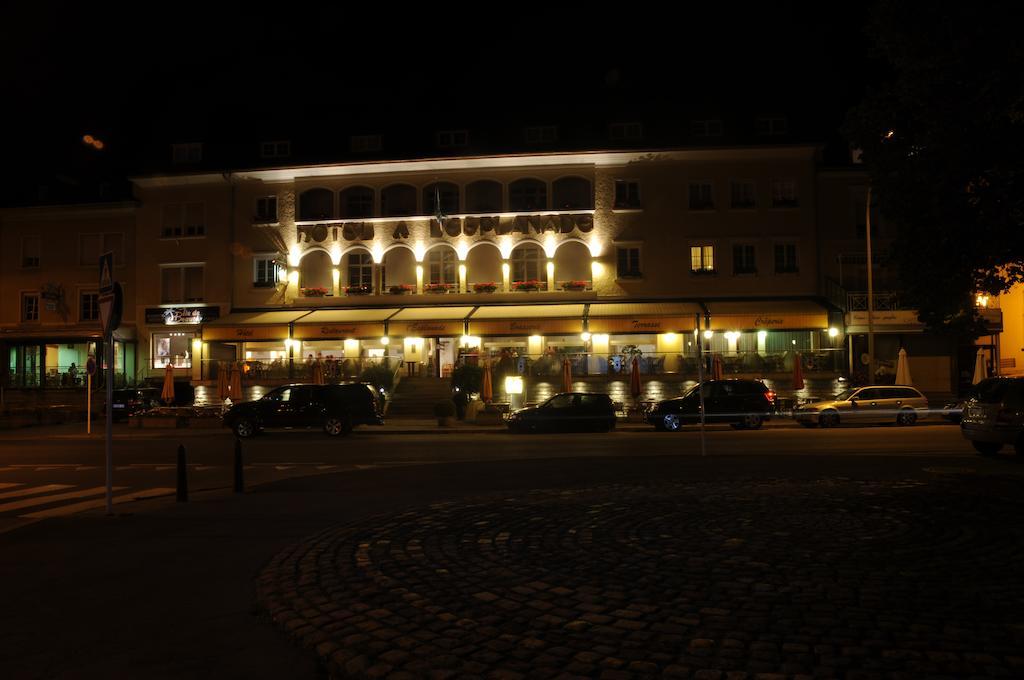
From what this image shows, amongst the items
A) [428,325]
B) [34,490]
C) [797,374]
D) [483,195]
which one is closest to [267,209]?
[483,195]

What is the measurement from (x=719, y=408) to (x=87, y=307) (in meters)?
36.1

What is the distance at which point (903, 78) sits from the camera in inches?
523

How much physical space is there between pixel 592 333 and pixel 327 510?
2783 centimetres

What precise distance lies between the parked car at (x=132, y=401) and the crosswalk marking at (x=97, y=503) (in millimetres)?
23466

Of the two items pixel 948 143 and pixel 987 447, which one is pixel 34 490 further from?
pixel 987 447

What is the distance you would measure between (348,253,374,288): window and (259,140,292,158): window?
7.04 m

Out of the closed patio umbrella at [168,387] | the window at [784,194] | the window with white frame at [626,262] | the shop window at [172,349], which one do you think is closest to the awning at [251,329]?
the shop window at [172,349]

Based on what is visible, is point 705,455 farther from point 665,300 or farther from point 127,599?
point 665,300

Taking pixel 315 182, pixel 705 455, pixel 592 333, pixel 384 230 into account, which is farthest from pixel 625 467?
pixel 315 182

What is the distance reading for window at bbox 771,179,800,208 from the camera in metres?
39.8

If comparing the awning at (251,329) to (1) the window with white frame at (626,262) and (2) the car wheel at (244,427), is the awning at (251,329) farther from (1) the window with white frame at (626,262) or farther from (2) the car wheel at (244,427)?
(1) the window with white frame at (626,262)

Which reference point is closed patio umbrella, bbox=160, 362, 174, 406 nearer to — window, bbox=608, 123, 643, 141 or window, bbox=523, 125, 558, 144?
window, bbox=523, 125, 558, 144

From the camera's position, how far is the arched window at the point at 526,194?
41562 millimetres

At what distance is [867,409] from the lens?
92.1ft
